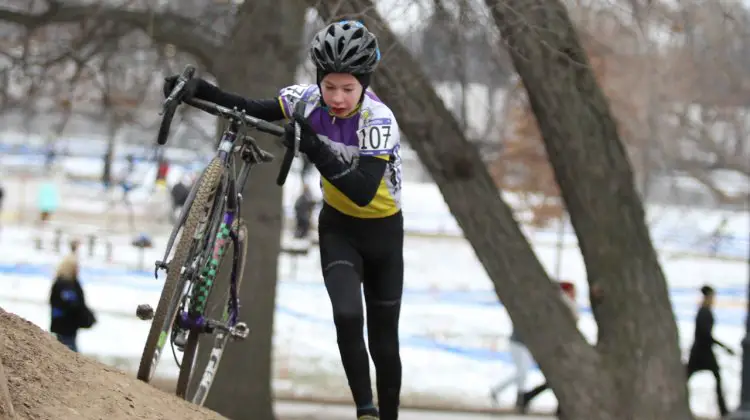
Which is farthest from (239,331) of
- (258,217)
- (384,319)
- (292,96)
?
(258,217)

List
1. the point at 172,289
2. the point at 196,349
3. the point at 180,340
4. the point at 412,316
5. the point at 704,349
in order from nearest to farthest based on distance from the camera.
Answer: the point at 172,289
the point at 180,340
the point at 196,349
the point at 704,349
the point at 412,316

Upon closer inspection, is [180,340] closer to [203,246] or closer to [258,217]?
[203,246]

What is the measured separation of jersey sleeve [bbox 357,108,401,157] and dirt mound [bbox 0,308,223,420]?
1400 millimetres

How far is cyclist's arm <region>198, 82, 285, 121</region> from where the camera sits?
535 centimetres

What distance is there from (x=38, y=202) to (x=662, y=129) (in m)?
20.3

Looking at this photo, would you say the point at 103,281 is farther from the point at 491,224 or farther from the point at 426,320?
the point at 491,224

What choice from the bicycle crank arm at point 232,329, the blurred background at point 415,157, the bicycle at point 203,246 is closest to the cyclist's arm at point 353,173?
the bicycle at point 203,246

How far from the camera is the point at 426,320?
74.0 ft

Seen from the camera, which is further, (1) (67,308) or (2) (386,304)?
(1) (67,308)

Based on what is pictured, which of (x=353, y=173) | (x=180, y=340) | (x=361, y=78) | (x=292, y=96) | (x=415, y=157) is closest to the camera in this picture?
(x=353, y=173)

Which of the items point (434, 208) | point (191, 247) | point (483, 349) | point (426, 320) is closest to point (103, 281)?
point (426, 320)

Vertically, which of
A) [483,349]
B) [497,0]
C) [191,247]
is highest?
[497,0]

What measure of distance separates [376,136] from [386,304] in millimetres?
919

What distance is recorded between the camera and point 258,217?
510 inches
